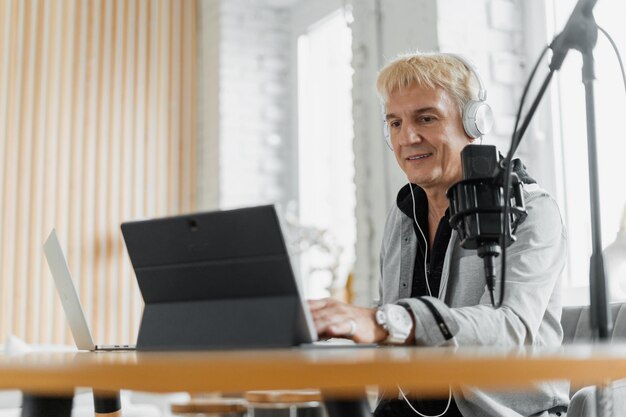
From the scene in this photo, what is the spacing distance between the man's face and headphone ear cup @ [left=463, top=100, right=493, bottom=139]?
0.10 feet

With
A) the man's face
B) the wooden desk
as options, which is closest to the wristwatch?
the wooden desk

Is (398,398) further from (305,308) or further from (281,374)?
(281,374)

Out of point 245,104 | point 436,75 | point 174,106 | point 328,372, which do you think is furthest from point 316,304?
point 174,106

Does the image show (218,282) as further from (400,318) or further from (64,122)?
Answer: (64,122)

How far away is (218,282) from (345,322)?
0.58ft

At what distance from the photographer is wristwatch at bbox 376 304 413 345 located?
109 centimetres

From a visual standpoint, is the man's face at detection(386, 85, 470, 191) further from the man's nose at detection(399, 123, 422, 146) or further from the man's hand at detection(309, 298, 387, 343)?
the man's hand at detection(309, 298, 387, 343)

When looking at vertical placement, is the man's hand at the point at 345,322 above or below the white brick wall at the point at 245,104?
below

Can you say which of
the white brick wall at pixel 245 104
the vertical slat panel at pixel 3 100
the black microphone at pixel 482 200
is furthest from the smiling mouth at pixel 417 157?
the vertical slat panel at pixel 3 100

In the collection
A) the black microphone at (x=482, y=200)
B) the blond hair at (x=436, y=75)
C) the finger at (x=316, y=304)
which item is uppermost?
the blond hair at (x=436, y=75)

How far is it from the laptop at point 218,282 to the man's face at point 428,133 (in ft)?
2.66

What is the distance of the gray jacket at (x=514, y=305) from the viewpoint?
3.85 feet

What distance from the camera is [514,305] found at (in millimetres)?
1322

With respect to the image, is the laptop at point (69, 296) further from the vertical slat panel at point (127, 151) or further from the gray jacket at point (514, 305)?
the vertical slat panel at point (127, 151)
